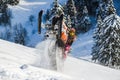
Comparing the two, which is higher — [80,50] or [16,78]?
[16,78]

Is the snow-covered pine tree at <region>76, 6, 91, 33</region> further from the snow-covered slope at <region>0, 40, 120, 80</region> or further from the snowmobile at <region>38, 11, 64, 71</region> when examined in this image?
the snowmobile at <region>38, 11, 64, 71</region>

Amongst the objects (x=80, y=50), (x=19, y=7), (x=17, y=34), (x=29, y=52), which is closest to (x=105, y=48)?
(x=29, y=52)

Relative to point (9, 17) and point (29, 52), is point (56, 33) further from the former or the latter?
point (9, 17)

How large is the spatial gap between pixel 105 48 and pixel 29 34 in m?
83.3

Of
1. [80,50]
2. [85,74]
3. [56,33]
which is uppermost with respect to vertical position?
[56,33]

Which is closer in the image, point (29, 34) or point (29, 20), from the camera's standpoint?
point (29, 34)

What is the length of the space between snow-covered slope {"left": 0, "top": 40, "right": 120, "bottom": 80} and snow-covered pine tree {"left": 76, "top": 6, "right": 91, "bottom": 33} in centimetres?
7053

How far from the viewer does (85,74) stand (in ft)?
44.7

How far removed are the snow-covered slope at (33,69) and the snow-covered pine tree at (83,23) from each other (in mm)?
70529

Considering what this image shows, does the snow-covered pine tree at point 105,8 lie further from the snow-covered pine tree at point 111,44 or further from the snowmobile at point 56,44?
the snowmobile at point 56,44

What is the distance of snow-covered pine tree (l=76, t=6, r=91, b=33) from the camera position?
3398 inches

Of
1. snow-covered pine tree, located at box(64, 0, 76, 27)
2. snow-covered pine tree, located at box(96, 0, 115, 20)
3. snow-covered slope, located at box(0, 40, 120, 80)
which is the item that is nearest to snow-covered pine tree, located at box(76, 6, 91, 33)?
snow-covered pine tree, located at box(64, 0, 76, 27)

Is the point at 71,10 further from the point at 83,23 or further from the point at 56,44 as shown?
the point at 56,44

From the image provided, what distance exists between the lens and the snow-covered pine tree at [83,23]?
283ft
